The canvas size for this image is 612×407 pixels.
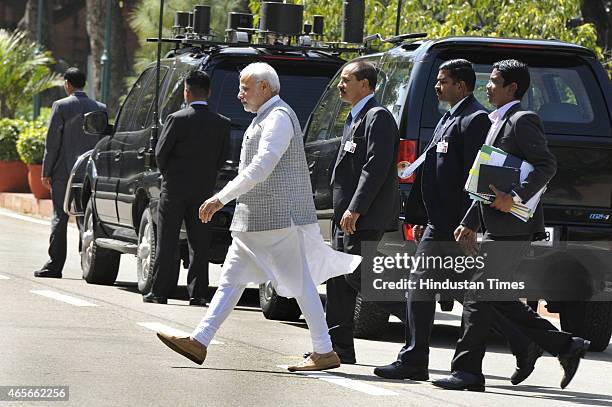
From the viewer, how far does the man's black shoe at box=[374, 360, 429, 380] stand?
8.92 metres

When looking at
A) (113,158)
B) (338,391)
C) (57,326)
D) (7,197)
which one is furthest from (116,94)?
(338,391)

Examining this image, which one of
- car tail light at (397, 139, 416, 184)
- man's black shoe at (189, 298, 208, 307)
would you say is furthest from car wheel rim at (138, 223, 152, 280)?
car tail light at (397, 139, 416, 184)

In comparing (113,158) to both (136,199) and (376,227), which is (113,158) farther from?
(376,227)

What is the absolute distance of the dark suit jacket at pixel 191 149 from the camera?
1205cm

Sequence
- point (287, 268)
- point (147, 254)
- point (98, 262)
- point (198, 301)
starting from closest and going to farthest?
→ 1. point (287, 268)
2. point (198, 301)
3. point (147, 254)
4. point (98, 262)

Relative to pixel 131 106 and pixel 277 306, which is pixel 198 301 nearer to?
pixel 277 306

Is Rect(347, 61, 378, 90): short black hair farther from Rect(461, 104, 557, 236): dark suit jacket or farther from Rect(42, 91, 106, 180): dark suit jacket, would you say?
Rect(42, 91, 106, 180): dark suit jacket

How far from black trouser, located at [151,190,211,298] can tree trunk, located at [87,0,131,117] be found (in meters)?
22.1

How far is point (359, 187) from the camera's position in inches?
363

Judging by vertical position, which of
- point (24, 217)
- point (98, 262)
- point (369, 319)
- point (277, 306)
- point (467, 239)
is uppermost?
point (467, 239)

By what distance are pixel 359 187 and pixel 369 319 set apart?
1.93m

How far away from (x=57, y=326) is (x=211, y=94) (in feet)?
9.78

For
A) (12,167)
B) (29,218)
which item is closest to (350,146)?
(29,218)
